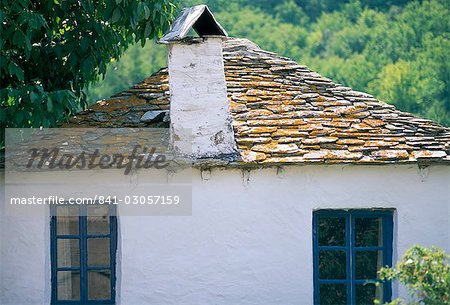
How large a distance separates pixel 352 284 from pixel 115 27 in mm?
4567

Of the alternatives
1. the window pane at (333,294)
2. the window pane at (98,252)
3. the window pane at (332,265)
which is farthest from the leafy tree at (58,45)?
the window pane at (333,294)

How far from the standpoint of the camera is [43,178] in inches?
409

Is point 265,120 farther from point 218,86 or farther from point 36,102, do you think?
point 36,102

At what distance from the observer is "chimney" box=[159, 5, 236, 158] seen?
1027cm

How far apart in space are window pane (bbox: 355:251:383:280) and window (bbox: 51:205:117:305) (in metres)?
2.87

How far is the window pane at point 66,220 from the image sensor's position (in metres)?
10.6

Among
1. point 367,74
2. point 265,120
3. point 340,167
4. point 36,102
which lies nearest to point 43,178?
point 36,102

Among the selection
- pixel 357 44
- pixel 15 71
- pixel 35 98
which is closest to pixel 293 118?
pixel 35 98

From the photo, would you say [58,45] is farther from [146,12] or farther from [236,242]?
[236,242]

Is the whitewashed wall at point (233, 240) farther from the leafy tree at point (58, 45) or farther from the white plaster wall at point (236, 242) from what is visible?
the leafy tree at point (58, 45)

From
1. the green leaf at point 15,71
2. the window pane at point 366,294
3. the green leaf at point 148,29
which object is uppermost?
the green leaf at point 148,29

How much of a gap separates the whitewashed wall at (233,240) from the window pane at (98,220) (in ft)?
1.61

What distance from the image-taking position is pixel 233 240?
33.7 feet

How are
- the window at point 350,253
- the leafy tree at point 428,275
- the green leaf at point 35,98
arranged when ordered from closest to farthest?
1. the leafy tree at point 428,275
2. the green leaf at point 35,98
3. the window at point 350,253
